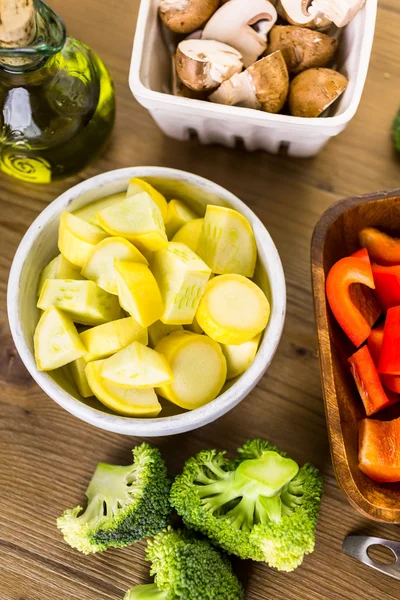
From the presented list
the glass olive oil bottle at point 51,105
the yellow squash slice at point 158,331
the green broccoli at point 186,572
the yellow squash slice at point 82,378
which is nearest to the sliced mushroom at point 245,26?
the glass olive oil bottle at point 51,105

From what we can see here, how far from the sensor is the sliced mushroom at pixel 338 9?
917 mm

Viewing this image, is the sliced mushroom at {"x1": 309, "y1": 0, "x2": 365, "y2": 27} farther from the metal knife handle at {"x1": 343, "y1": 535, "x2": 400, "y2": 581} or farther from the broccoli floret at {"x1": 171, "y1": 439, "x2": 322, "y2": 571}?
the metal knife handle at {"x1": 343, "y1": 535, "x2": 400, "y2": 581}

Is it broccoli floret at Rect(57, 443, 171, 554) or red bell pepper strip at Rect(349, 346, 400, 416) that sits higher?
red bell pepper strip at Rect(349, 346, 400, 416)

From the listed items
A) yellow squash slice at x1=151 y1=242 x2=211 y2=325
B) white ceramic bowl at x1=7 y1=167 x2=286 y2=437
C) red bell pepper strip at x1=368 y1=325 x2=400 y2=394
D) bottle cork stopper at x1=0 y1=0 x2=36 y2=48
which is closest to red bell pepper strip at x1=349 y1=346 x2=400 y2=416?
red bell pepper strip at x1=368 y1=325 x2=400 y2=394

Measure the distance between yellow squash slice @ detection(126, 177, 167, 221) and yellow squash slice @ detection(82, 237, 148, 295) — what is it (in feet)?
0.35

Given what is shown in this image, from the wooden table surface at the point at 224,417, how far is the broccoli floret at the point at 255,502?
0.07m

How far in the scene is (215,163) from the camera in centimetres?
114

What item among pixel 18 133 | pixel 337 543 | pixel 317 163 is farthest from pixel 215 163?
pixel 337 543

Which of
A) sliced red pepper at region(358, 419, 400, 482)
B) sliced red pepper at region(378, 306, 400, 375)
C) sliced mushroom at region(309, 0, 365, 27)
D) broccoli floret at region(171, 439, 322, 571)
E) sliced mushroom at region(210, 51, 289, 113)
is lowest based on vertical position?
broccoli floret at region(171, 439, 322, 571)

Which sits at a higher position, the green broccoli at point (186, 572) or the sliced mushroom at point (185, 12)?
the sliced mushroom at point (185, 12)

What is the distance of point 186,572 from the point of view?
920 millimetres

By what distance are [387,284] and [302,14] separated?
439mm

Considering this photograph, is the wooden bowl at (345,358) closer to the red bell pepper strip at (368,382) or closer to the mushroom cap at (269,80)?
the red bell pepper strip at (368,382)

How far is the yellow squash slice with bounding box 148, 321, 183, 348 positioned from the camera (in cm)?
93
